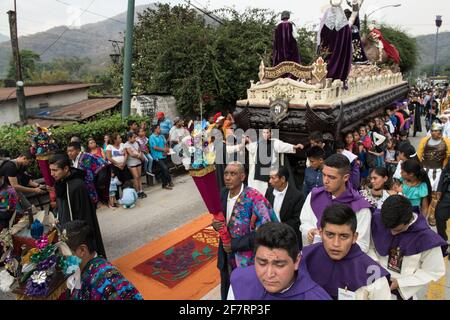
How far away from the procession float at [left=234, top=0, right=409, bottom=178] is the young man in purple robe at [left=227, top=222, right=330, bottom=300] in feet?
19.2

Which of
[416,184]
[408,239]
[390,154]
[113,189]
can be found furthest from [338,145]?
[408,239]

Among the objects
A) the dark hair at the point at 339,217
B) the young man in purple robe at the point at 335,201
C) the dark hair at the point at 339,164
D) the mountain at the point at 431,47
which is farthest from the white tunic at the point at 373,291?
the mountain at the point at 431,47

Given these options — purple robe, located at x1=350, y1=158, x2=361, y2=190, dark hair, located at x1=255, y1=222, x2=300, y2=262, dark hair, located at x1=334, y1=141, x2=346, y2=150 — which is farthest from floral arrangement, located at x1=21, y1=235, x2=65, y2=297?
dark hair, located at x1=334, y1=141, x2=346, y2=150

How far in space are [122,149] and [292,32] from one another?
527 cm

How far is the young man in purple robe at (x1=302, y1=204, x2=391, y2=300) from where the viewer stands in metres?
2.28

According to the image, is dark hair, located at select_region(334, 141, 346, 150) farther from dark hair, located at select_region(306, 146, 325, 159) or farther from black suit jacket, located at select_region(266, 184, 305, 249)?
black suit jacket, located at select_region(266, 184, 305, 249)

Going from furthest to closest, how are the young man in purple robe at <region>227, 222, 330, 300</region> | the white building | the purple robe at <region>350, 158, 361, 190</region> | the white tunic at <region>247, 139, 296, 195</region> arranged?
the white building < the purple robe at <region>350, 158, 361, 190</region> < the white tunic at <region>247, 139, 296, 195</region> < the young man in purple robe at <region>227, 222, 330, 300</region>

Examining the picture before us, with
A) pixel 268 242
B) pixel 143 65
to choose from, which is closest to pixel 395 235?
pixel 268 242

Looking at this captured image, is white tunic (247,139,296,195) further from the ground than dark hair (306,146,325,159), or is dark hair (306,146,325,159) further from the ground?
dark hair (306,146,325,159)

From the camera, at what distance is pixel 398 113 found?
12.1 metres

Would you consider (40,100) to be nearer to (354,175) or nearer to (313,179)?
(354,175)

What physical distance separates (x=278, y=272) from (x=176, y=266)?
337cm

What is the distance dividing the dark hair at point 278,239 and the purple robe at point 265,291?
140 millimetres
